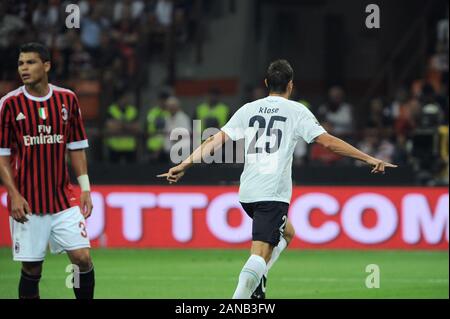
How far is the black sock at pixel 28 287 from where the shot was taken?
903cm

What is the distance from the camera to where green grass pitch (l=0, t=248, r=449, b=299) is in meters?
12.3

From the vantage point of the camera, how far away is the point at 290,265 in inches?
599

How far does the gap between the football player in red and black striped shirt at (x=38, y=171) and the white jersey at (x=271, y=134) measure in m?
1.31

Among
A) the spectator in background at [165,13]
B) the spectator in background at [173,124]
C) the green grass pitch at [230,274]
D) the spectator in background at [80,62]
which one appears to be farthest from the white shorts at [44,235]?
the spectator in background at [165,13]

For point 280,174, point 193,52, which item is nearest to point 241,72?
point 193,52

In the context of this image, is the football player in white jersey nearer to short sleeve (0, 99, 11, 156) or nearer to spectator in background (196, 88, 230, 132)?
short sleeve (0, 99, 11, 156)

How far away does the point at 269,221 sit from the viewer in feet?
30.5

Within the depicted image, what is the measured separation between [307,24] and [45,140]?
17.4m

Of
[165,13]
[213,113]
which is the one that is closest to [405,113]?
[213,113]

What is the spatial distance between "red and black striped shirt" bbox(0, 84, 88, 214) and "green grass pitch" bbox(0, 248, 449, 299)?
279 cm

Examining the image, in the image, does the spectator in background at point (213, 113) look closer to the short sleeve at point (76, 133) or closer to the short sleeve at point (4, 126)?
the short sleeve at point (76, 133)

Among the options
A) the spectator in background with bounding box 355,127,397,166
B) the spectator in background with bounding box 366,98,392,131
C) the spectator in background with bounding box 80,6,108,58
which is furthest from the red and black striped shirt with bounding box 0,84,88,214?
the spectator in background with bounding box 80,6,108,58

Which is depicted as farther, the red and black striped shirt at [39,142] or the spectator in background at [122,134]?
the spectator in background at [122,134]
